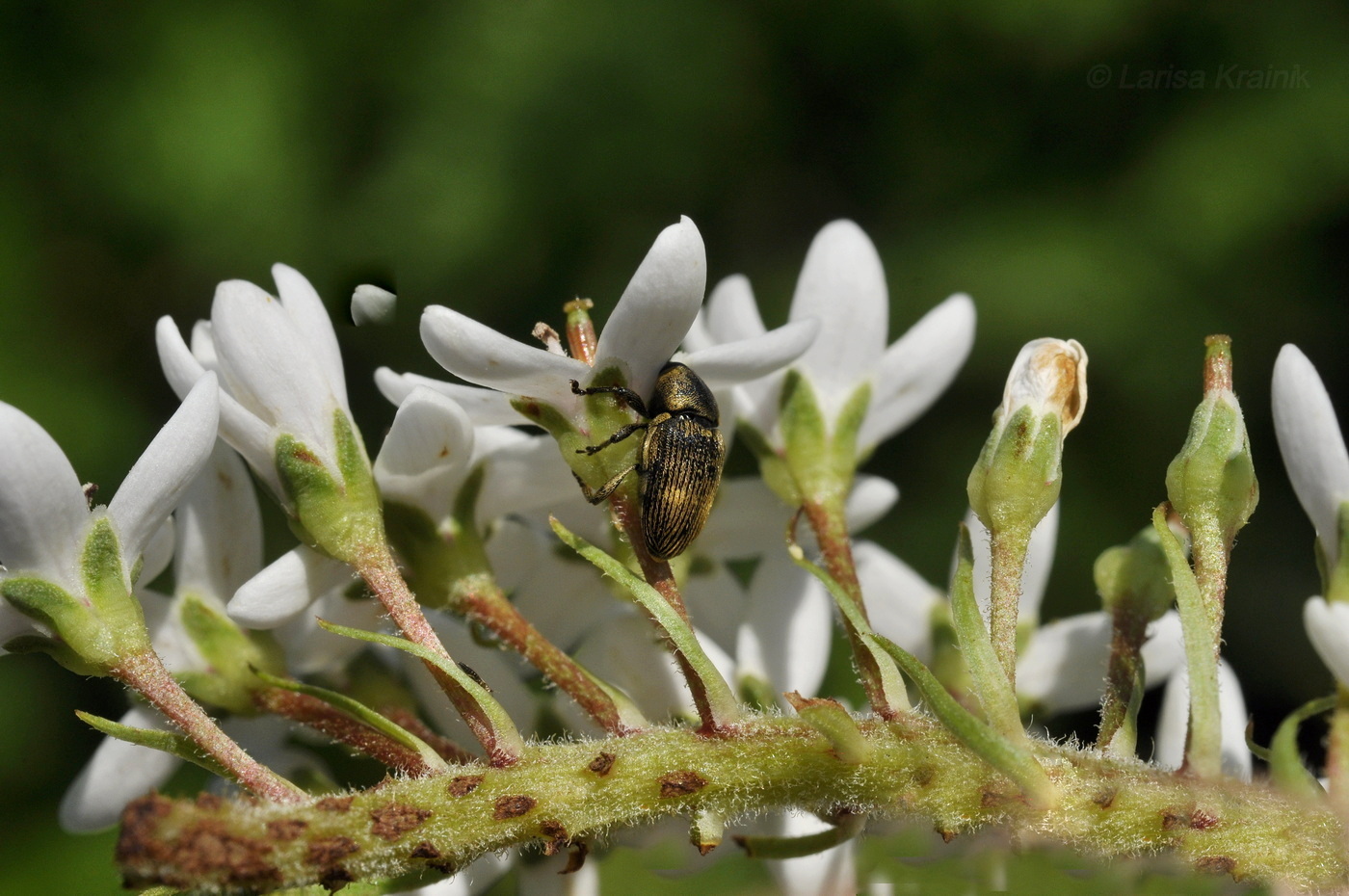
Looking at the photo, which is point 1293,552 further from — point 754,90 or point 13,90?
point 13,90

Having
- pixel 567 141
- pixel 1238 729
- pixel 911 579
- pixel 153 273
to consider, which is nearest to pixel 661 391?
pixel 911 579

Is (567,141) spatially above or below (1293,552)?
above

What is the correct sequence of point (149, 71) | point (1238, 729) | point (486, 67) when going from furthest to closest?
point (486, 67) → point (149, 71) → point (1238, 729)

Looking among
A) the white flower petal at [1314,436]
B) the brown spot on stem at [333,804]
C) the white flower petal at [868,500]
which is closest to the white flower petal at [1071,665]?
the white flower petal at [868,500]

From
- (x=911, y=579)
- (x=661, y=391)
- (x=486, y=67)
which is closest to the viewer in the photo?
(x=661, y=391)

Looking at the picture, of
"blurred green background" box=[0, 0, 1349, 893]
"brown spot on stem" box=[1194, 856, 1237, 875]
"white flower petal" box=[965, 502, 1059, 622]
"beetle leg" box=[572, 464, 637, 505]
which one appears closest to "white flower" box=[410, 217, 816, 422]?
"beetle leg" box=[572, 464, 637, 505]

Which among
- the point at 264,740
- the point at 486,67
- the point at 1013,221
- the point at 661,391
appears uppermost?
the point at 486,67

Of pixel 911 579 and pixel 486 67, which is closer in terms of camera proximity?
pixel 911 579
